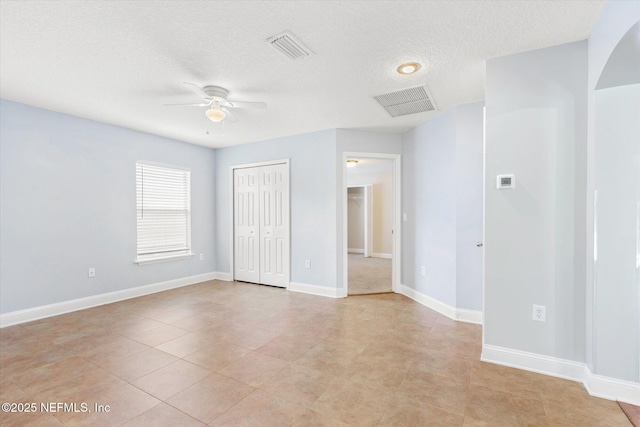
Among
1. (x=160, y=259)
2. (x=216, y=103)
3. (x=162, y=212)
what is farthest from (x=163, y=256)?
(x=216, y=103)

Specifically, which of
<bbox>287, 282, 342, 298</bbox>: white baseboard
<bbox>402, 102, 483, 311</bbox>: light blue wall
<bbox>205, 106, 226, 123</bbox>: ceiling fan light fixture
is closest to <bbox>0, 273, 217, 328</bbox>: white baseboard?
<bbox>287, 282, 342, 298</bbox>: white baseboard

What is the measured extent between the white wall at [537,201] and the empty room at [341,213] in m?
0.02

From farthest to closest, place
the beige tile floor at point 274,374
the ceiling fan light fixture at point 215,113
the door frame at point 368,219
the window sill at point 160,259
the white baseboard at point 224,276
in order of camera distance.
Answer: the door frame at point 368,219 → the white baseboard at point 224,276 → the window sill at point 160,259 → the ceiling fan light fixture at point 215,113 → the beige tile floor at point 274,374

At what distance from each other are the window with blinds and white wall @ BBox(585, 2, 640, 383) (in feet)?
18.0

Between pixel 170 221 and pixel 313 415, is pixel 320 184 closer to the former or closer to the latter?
pixel 170 221

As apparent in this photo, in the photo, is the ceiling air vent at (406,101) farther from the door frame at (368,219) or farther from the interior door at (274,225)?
the door frame at (368,219)

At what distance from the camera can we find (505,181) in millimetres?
2328

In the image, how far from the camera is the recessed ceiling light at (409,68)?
2.47m

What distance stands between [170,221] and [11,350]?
2647 millimetres

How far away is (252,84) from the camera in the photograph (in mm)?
2838

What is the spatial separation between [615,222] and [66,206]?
5717mm

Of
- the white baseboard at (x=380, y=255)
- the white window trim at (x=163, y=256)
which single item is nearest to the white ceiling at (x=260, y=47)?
the white window trim at (x=163, y=256)

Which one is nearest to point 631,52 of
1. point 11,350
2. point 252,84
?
point 252,84

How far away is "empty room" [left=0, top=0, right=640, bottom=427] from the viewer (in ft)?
6.01
